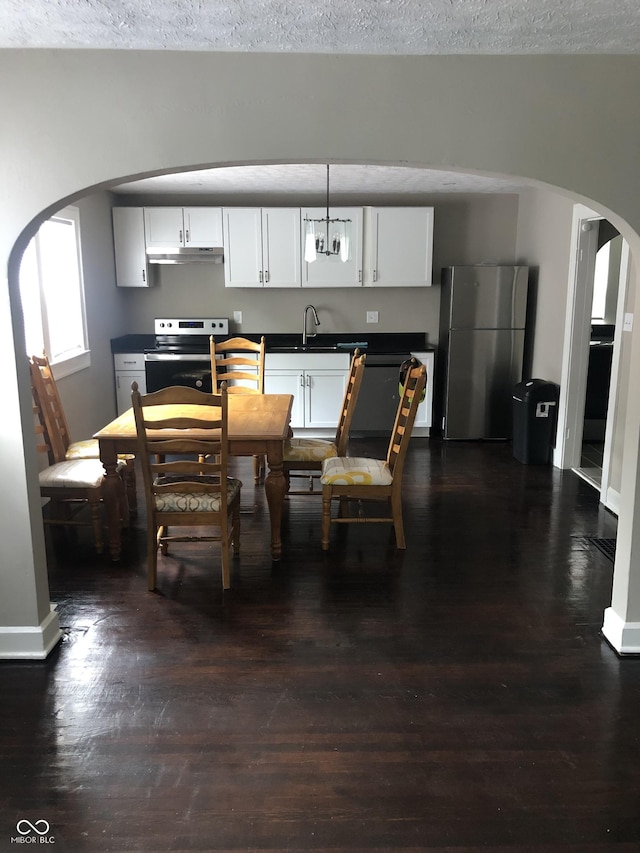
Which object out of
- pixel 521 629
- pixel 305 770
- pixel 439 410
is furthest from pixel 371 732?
pixel 439 410

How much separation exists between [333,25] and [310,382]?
417 cm

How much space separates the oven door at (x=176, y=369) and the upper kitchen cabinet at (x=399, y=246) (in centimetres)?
173

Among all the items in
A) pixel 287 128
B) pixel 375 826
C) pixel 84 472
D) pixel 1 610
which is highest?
pixel 287 128

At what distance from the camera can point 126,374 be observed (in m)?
6.25

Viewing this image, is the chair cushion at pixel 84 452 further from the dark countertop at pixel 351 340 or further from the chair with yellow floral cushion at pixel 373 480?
the dark countertop at pixel 351 340

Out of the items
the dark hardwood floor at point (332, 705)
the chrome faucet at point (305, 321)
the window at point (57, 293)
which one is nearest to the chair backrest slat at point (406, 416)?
the dark hardwood floor at point (332, 705)

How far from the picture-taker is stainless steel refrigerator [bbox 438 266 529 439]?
593 centimetres

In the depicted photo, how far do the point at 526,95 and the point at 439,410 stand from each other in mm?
4209

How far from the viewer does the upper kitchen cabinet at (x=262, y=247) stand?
20.3 feet

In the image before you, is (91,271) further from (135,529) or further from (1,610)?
(1,610)

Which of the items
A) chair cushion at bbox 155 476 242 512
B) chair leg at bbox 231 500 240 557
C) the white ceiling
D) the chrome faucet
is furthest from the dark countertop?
the white ceiling

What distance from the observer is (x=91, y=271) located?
5762 mm

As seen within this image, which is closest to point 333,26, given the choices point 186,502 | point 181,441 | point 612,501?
point 181,441

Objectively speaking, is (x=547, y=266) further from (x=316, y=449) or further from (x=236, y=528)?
(x=236, y=528)
